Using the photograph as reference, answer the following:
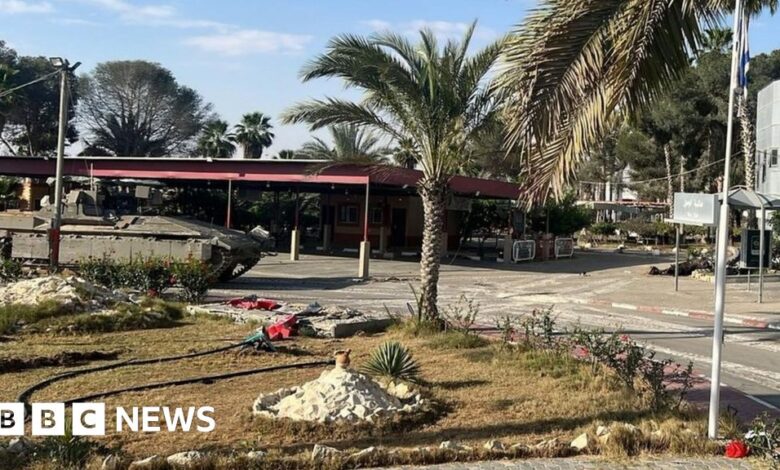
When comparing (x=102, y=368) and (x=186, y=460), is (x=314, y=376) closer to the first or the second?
(x=102, y=368)

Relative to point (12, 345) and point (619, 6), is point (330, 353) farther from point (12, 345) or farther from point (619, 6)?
point (619, 6)

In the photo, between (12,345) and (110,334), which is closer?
(12,345)

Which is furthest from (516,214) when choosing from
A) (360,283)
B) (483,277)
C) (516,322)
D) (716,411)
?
(716,411)

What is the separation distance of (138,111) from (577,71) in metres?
70.4

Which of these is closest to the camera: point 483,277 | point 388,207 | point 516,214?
point 483,277

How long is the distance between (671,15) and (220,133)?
55988mm

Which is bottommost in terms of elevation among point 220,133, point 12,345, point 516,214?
point 12,345

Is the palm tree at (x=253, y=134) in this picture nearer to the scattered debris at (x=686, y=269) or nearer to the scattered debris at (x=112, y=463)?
the scattered debris at (x=686, y=269)

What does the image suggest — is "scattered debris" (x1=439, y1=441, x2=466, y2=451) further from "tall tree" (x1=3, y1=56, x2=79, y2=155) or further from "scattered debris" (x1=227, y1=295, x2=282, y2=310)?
"tall tree" (x1=3, y1=56, x2=79, y2=155)

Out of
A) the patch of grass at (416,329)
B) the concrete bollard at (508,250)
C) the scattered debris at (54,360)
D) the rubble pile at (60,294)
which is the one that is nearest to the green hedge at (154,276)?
the rubble pile at (60,294)

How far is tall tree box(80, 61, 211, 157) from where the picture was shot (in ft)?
232

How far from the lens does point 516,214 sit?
35781 millimetres

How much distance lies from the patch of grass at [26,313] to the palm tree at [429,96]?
5.45 metres

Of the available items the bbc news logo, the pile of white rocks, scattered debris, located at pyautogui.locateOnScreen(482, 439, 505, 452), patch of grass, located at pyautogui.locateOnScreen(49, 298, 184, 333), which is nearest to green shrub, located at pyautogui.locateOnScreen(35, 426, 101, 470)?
the bbc news logo
